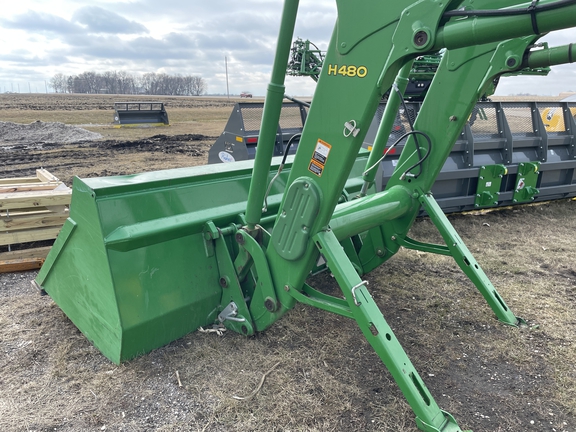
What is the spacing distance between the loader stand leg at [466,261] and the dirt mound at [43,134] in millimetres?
15819

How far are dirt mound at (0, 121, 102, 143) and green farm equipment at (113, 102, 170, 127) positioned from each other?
11.0ft

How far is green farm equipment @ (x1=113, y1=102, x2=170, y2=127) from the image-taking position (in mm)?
21500

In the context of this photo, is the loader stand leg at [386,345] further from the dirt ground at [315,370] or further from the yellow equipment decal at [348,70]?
the yellow equipment decal at [348,70]

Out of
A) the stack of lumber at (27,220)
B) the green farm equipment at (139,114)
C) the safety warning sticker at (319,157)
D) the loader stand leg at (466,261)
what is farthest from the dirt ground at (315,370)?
the green farm equipment at (139,114)

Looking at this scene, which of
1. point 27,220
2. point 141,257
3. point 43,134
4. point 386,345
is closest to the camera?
point 386,345

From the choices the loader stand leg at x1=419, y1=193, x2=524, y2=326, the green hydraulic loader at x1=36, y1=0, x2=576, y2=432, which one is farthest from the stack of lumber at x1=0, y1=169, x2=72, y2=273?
the loader stand leg at x1=419, y1=193, x2=524, y2=326

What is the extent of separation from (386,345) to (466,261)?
148 cm

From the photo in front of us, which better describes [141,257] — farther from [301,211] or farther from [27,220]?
[27,220]

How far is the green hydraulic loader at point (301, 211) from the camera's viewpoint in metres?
2.23

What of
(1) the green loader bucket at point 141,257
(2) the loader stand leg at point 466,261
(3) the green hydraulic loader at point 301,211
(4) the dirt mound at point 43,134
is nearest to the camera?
(3) the green hydraulic loader at point 301,211

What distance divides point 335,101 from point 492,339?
2.29 meters

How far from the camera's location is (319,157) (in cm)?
256

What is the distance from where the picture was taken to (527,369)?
10.3 feet

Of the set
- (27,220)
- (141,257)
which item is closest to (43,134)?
(27,220)
